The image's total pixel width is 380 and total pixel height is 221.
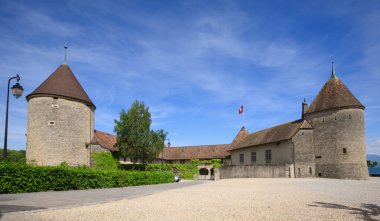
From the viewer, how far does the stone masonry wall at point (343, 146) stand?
120 feet

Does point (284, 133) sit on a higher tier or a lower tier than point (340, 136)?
higher

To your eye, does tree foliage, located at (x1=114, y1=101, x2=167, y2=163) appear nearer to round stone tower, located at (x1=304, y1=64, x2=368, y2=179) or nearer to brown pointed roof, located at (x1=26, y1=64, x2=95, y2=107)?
brown pointed roof, located at (x1=26, y1=64, x2=95, y2=107)

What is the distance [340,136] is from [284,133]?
6978mm

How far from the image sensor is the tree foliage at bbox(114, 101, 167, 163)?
39.7 meters

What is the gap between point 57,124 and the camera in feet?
113

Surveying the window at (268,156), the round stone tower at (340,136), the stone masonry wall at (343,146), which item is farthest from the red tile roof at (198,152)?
the stone masonry wall at (343,146)

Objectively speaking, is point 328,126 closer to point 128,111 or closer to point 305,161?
point 305,161

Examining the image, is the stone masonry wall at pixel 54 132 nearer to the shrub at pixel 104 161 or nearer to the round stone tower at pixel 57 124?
the round stone tower at pixel 57 124

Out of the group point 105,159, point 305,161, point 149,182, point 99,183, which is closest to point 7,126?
point 99,183

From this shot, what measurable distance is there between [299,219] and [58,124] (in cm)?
3140

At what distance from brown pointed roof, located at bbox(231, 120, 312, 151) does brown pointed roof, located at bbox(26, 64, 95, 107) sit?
24.7 metres

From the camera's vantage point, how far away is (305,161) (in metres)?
38.8

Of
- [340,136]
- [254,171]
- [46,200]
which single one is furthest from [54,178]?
[340,136]

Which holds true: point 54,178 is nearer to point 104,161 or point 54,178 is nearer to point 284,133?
point 104,161
